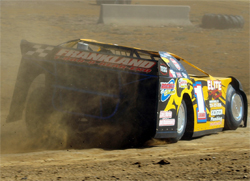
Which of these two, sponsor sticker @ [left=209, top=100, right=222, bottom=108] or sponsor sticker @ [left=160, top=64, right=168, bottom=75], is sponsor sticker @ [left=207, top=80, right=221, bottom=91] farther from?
sponsor sticker @ [left=160, top=64, right=168, bottom=75]

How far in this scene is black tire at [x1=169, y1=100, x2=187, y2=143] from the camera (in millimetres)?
5094

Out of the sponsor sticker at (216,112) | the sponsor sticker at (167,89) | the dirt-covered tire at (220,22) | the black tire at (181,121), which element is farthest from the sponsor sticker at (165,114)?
the dirt-covered tire at (220,22)

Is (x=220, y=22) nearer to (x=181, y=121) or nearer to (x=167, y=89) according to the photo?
(x=181, y=121)

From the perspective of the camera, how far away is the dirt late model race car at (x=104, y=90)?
451 cm

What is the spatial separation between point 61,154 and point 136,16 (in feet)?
58.5

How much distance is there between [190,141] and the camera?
5.47 metres

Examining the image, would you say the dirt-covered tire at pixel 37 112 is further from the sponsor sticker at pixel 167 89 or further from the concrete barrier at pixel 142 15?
the concrete barrier at pixel 142 15

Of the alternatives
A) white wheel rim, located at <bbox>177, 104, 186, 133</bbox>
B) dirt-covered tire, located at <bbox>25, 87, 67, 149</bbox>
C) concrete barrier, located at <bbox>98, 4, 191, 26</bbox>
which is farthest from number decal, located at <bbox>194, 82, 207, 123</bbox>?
concrete barrier, located at <bbox>98, 4, 191, 26</bbox>

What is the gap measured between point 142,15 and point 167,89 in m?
17.4

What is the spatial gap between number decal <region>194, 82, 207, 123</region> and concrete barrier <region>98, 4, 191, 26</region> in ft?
51.5

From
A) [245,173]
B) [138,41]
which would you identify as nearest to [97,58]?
[245,173]

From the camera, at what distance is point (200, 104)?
223 inches

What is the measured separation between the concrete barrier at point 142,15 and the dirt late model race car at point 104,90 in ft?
52.8

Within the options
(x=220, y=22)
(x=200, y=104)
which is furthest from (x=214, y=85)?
(x=220, y=22)
